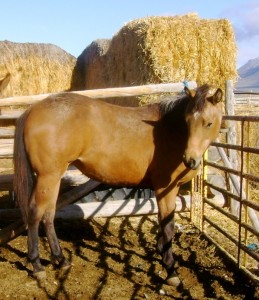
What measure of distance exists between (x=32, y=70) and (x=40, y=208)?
39.0 feet

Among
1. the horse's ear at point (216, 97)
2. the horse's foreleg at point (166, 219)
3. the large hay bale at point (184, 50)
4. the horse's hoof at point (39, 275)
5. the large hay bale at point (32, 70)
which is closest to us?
the horse's ear at point (216, 97)

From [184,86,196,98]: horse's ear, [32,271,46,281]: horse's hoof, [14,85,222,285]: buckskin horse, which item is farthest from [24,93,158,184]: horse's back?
[32,271,46,281]: horse's hoof

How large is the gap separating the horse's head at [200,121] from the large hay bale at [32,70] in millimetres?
11628

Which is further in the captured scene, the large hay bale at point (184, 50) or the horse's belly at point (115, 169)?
the large hay bale at point (184, 50)

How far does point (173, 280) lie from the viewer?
3.96 meters

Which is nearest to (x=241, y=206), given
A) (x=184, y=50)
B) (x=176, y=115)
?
(x=176, y=115)

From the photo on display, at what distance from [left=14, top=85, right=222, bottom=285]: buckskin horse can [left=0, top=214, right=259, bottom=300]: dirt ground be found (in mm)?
204

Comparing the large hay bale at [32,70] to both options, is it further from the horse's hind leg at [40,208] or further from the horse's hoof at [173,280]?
the horse's hoof at [173,280]

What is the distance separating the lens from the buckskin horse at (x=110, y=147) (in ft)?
12.8

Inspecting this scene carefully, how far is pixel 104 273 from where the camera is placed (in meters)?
4.23

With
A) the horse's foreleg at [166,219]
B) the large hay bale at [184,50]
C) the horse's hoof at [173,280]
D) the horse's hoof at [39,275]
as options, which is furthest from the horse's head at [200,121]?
the large hay bale at [184,50]

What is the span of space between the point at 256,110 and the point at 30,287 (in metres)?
10.9

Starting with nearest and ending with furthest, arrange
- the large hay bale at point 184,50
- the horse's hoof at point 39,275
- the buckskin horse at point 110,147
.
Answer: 1. the buckskin horse at point 110,147
2. the horse's hoof at point 39,275
3. the large hay bale at point 184,50

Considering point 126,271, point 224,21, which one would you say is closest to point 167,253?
point 126,271
